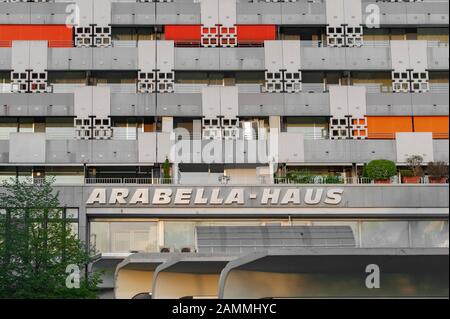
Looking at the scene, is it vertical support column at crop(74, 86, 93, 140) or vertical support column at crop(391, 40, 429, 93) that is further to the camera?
vertical support column at crop(391, 40, 429, 93)

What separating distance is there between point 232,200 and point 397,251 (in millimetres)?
26701

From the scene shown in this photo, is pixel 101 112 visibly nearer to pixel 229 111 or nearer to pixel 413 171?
pixel 229 111

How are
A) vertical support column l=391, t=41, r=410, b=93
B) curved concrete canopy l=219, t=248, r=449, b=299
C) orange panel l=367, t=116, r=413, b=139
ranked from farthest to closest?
vertical support column l=391, t=41, r=410, b=93, orange panel l=367, t=116, r=413, b=139, curved concrete canopy l=219, t=248, r=449, b=299

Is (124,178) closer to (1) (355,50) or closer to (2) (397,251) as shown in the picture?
(1) (355,50)

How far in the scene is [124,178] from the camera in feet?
157

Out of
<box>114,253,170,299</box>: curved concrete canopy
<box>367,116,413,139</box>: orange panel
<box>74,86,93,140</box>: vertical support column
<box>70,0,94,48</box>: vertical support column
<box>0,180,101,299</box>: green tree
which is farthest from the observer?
<box>70,0,94,48</box>: vertical support column

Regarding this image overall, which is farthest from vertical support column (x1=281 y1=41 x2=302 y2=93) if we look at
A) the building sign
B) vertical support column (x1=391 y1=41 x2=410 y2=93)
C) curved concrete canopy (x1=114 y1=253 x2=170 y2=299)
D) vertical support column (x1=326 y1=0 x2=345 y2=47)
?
curved concrete canopy (x1=114 y1=253 x2=170 y2=299)

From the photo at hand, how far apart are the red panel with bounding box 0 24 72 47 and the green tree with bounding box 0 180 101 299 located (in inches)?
714

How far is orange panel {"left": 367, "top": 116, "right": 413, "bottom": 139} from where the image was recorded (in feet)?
161

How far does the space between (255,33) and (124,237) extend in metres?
16.0

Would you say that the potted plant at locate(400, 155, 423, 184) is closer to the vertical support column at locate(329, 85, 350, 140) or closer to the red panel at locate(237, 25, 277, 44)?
the vertical support column at locate(329, 85, 350, 140)
